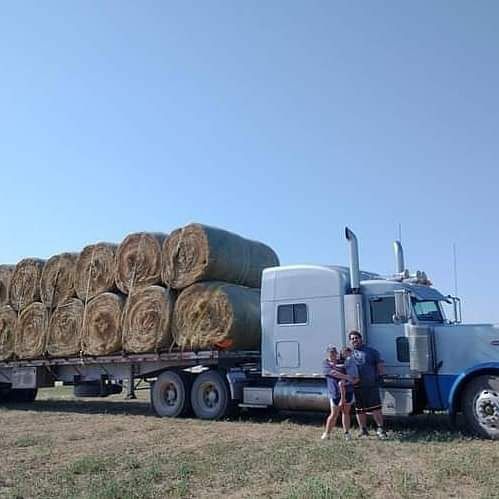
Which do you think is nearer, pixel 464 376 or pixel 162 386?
pixel 464 376

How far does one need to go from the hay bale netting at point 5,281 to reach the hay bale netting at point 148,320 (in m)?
4.69

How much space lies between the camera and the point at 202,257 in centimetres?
1366

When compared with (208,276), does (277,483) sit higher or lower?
lower

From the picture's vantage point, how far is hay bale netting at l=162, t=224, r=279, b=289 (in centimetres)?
1366

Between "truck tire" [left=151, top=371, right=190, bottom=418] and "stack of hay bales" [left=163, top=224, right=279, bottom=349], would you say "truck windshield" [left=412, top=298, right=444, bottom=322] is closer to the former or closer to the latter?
"stack of hay bales" [left=163, top=224, right=279, bottom=349]

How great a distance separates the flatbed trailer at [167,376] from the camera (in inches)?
530

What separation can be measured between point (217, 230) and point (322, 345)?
3.46 meters

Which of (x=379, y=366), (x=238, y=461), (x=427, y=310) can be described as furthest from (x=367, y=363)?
(x=238, y=461)

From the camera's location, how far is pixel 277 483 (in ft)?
24.1

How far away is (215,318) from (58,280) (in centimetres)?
482

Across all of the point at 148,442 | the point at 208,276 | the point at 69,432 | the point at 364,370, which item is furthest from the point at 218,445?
the point at 208,276

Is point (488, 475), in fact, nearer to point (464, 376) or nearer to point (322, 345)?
point (464, 376)

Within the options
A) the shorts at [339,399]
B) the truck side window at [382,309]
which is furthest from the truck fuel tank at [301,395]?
the truck side window at [382,309]

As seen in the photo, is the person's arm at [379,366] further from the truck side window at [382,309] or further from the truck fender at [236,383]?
the truck fender at [236,383]
